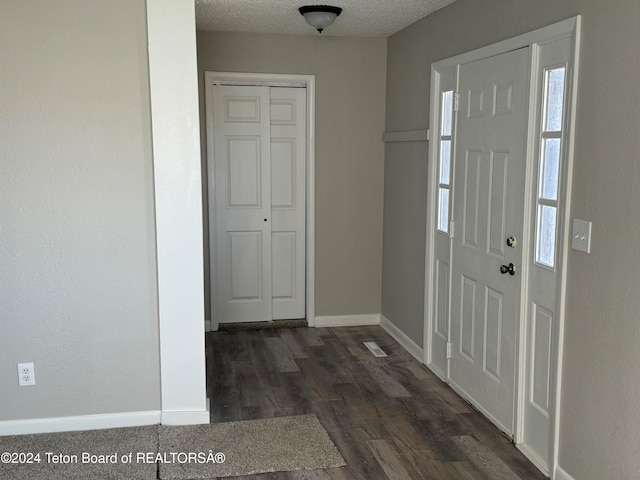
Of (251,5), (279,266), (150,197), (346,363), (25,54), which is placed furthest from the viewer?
(279,266)

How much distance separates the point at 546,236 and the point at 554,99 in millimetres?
633

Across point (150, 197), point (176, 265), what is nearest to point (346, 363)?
point (176, 265)

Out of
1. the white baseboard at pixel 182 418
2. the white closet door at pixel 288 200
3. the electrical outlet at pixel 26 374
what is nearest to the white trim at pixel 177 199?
the white baseboard at pixel 182 418

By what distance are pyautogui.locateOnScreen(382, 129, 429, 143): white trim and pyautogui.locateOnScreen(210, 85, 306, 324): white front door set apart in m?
0.71

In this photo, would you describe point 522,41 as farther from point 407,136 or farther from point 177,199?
point 177,199

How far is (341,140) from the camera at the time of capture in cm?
516

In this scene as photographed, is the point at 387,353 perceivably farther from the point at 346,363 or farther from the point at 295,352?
the point at 295,352

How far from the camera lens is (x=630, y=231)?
2309mm

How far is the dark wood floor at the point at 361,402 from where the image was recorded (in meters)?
2.98

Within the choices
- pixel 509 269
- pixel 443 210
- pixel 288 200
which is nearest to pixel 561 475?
pixel 509 269

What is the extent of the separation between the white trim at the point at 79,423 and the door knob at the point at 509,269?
2.02 m

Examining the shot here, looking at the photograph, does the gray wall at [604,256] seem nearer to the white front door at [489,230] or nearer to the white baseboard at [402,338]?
the white front door at [489,230]

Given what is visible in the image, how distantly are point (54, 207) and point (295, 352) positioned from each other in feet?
7.02

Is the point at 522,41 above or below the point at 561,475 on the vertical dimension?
above
